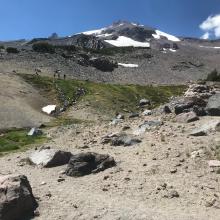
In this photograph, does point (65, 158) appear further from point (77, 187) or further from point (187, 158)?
point (187, 158)

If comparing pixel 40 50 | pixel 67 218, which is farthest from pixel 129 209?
pixel 40 50

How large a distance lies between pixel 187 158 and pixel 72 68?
9832cm

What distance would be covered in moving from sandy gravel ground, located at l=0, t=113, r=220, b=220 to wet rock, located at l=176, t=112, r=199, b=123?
2.41 metres

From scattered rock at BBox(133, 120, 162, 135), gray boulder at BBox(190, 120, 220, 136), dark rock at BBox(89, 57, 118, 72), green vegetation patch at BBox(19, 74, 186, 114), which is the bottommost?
green vegetation patch at BBox(19, 74, 186, 114)

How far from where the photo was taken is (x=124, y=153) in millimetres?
28375

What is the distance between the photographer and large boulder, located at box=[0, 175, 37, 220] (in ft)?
61.8

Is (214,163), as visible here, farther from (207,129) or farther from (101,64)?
(101,64)

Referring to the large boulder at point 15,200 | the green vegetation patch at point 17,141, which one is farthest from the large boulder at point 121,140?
the large boulder at point 15,200

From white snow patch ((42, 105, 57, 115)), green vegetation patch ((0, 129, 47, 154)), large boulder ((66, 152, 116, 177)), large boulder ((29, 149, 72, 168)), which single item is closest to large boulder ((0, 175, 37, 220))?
large boulder ((66, 152, 116, 177))

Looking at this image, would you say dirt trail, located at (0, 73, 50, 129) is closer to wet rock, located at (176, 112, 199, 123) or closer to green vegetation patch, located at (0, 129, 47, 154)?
green vegetation patch, located at (0, 129, 47, 154)

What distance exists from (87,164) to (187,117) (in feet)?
38.1

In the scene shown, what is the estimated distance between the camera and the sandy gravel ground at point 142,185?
749 inches

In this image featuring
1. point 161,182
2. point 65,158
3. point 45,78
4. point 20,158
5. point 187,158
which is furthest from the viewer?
point 45,78

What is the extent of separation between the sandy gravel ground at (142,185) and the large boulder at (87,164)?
458 mm
